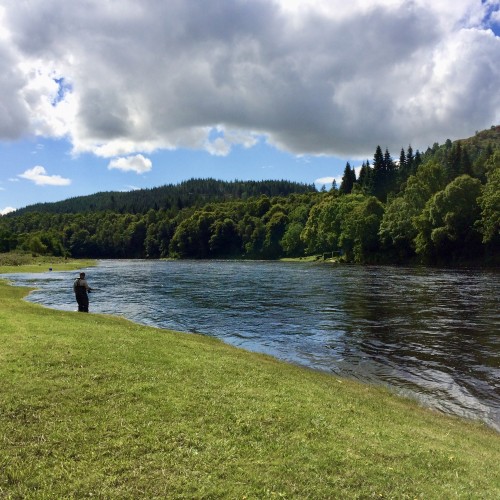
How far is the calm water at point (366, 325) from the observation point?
18.0 metres

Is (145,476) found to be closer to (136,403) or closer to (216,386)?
(136,403)

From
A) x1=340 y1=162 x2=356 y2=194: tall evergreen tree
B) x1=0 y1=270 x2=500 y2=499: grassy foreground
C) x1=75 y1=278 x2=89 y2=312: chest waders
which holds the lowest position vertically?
x1=0 y1=270 x2=500 y2=499: grassy foreground

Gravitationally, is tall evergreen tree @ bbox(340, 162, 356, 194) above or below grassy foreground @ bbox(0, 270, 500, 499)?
above

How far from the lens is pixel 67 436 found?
28.0 feet

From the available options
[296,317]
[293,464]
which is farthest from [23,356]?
[296,317]

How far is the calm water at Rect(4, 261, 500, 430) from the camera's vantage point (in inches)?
709

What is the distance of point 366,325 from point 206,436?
2264 centimetres

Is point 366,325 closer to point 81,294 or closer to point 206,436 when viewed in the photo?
point 81,294

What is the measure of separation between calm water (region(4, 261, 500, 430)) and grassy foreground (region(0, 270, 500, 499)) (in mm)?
4423

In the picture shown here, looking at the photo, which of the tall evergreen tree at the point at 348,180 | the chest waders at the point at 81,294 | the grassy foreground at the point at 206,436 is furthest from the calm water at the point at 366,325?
the tall evergreen tree at the point at 348,180

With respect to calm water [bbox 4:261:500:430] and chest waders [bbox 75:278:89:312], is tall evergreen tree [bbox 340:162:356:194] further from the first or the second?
chest waders [bbox 75:278:89:312]

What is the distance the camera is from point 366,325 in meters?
29.7

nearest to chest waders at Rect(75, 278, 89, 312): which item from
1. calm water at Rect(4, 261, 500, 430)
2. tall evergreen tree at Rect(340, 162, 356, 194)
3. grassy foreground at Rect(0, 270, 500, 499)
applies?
calm water at Rect(4, 261, 500, 430)

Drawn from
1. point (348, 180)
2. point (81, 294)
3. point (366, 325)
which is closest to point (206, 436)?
point (81, 294)
